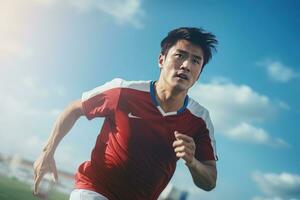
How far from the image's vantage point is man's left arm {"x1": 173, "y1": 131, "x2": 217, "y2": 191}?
89.1 inches

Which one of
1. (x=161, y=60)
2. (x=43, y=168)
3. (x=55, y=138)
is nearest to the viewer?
(x=43, y=168)

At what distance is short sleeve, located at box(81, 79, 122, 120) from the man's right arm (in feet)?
0.17

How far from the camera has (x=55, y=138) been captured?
2.78 m

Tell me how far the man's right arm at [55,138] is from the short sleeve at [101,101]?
51mm

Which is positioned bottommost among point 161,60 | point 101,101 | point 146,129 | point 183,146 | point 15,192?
point 183,146

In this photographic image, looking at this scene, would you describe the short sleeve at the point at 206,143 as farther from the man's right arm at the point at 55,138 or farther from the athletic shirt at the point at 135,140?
the man's right arm at the point at 55,138

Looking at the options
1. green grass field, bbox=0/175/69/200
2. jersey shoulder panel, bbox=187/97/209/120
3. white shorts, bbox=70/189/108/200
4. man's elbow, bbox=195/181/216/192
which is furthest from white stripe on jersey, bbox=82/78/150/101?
green grass field, bbox=0/175/69/200

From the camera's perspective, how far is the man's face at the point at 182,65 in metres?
2.91

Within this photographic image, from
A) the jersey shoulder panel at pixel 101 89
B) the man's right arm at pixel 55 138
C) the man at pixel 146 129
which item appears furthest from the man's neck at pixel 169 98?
the man's right arm at pixel 55 138

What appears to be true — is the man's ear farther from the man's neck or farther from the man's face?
the man's neck

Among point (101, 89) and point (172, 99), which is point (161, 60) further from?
point (101, 89)

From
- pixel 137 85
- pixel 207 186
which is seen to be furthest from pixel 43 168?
pixel 207 186

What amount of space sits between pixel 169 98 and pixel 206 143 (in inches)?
15.2

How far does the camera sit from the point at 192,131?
9.68 feet
